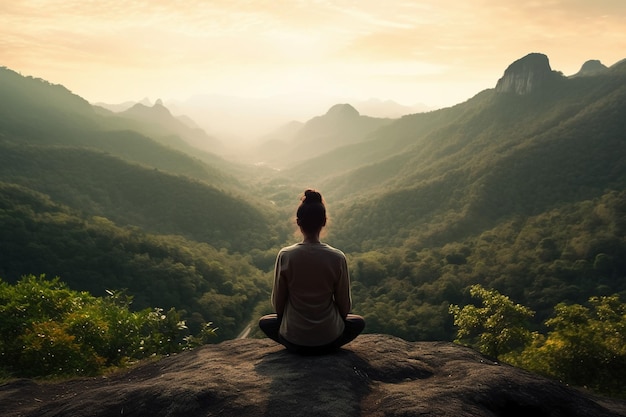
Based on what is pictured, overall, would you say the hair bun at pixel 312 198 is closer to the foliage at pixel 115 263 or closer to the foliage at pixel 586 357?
the foliage at pixel 586 357

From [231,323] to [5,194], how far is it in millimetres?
45682

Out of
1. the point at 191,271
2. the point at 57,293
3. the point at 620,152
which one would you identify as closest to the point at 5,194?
the point at 191,271

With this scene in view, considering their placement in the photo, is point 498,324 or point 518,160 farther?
point 518,160

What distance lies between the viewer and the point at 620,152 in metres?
105

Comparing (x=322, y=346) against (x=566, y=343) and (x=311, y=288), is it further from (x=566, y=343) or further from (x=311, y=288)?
(x=566, y=343)

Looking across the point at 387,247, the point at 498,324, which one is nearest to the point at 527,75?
the point at 387,247

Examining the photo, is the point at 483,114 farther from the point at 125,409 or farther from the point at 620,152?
the point at 125,409

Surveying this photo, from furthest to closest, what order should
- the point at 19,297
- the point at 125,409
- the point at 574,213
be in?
the point at 574,213 < the point at 19,297 < the point at 125,409

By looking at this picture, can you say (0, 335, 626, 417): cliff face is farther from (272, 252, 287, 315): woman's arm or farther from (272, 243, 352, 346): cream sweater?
(272, 252, 287, 315): woman's arm

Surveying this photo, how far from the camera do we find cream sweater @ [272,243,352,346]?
19.6 ft

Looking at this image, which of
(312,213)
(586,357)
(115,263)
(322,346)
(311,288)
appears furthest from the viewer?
(115,263)

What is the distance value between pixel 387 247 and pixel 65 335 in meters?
100

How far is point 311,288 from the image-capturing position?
19.7 ft

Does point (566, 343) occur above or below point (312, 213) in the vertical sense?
below
